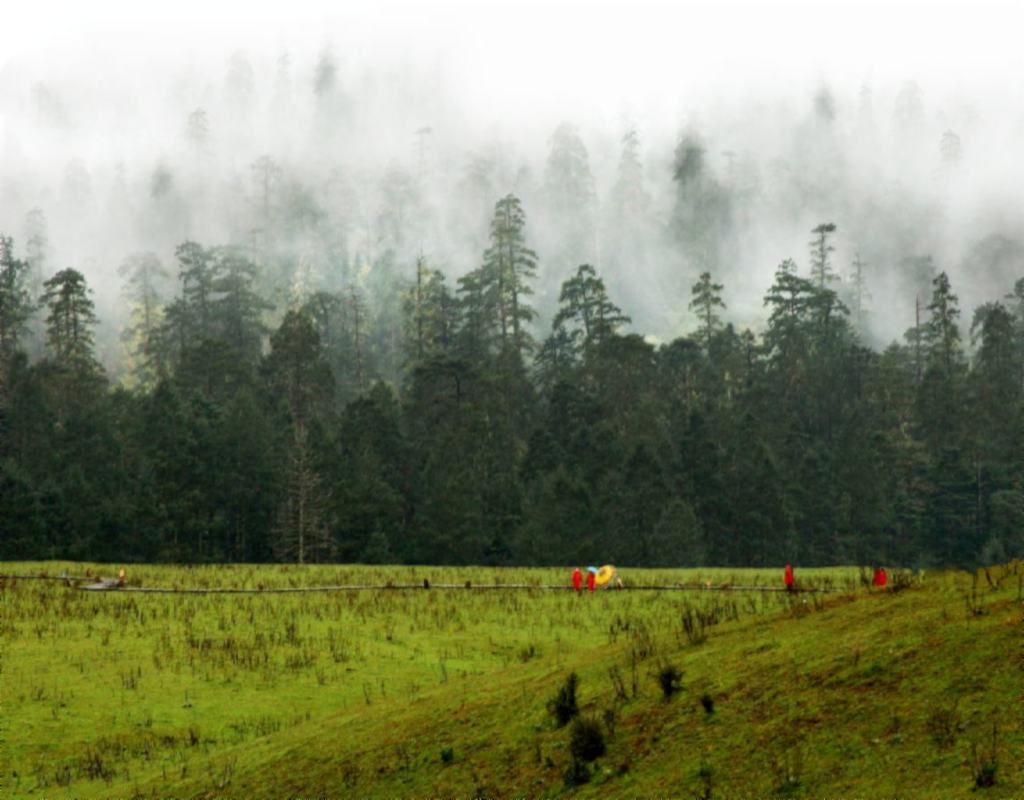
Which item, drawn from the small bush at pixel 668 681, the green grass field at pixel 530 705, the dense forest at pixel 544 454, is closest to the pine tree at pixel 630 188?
the dense forest at pixel 544 454

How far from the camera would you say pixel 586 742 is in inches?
460

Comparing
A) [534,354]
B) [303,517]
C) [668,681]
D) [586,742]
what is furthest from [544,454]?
[586,742]

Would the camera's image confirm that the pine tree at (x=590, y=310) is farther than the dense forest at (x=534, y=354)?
Yes

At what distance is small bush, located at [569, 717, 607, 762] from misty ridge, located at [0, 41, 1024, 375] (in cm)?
14447

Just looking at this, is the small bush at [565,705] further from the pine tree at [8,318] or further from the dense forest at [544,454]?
the pine tree at [8,318]

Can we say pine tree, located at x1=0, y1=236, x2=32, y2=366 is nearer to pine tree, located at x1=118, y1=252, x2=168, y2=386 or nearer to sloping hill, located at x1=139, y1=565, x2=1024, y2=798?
pine tree, located at x1=118, y1=252, x2=168, y2=386

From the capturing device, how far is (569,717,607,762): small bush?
11.6 metres

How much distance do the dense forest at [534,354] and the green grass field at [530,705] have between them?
44819 millimetres

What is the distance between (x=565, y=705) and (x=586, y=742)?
1578mm

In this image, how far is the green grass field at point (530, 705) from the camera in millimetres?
10188

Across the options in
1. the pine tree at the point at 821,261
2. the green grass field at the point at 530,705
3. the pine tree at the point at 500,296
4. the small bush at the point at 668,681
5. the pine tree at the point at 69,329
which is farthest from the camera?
the pine tree at the point at 821,261

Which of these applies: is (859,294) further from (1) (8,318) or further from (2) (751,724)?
(2) (751,724)

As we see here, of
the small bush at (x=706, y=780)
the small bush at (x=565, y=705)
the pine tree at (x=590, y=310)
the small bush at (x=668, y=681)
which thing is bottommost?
the small bush at (x=706, y=780)

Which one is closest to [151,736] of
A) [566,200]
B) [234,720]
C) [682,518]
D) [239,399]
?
[234,720]
